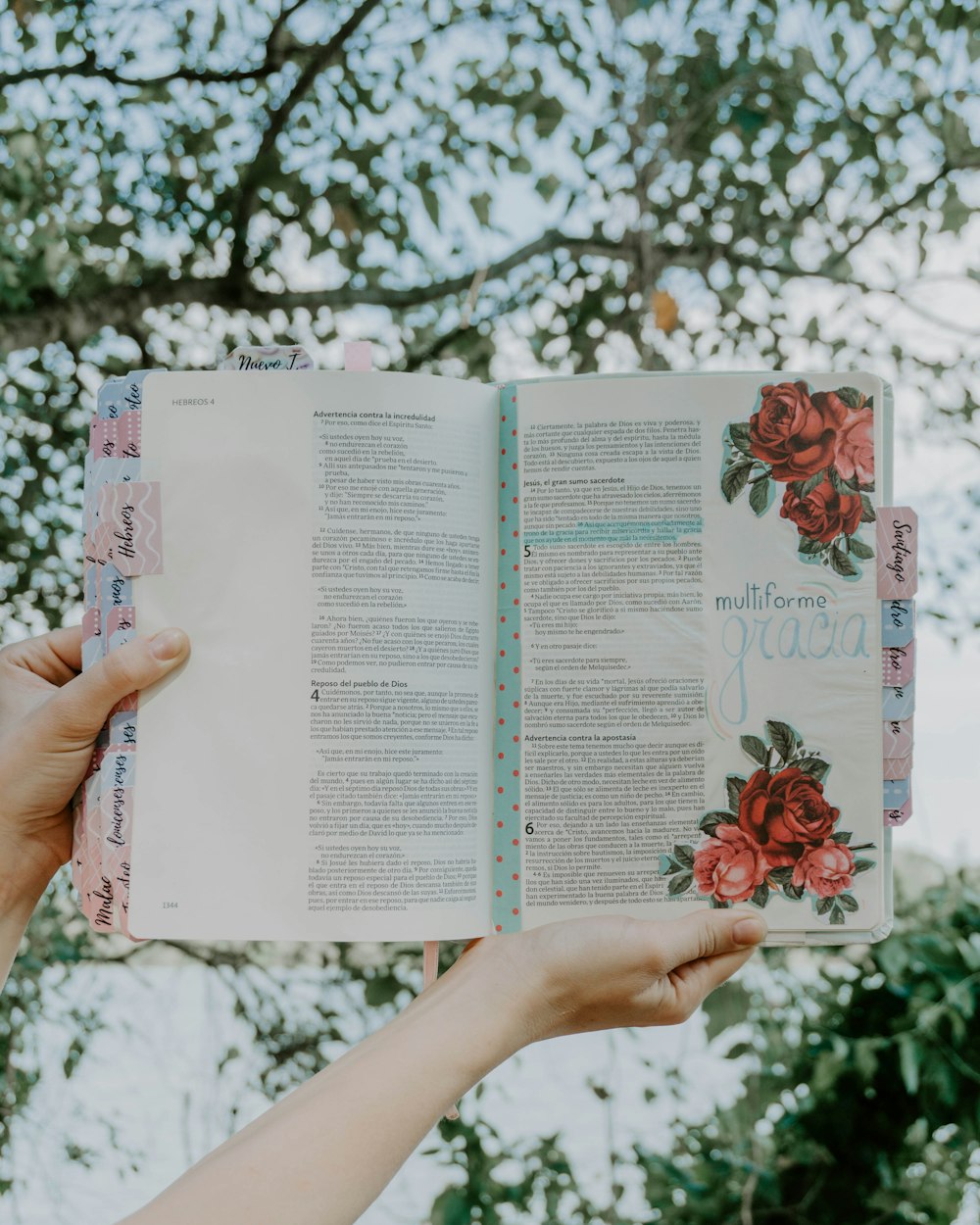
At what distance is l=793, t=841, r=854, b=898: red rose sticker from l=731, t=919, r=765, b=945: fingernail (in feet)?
0.15

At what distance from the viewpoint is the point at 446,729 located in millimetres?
775

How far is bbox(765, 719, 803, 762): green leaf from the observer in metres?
0.80

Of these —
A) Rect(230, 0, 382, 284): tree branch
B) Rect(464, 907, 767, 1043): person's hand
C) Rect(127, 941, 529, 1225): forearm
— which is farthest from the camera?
Rect(230, 0, 382, 284): tree branch

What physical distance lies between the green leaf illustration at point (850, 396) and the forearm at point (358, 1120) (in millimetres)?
474

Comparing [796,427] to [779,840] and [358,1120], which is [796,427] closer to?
[779,840]

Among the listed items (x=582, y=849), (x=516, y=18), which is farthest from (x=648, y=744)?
(x=516, y=18)

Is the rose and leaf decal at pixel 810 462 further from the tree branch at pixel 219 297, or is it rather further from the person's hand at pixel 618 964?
the tree branch at pixel 219 297

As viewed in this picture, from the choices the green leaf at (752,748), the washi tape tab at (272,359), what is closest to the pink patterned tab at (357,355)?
the washi tape tab at (272,359)

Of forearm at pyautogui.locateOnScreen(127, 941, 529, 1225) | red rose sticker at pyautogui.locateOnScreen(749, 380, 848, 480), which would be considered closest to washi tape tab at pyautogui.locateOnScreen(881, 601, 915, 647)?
red rose sticker at pyautogui.locateOnScreen(749, 380, 848, 480)

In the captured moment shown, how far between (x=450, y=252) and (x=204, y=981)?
3.53ft

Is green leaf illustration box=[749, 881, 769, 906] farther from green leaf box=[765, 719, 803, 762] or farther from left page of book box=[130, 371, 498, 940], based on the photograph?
left page of book box=[130, 371, 498, 940]

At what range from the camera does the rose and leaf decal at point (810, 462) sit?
80cm

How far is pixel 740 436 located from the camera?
2.64 feet

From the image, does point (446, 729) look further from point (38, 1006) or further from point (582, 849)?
point (38, 1006)
